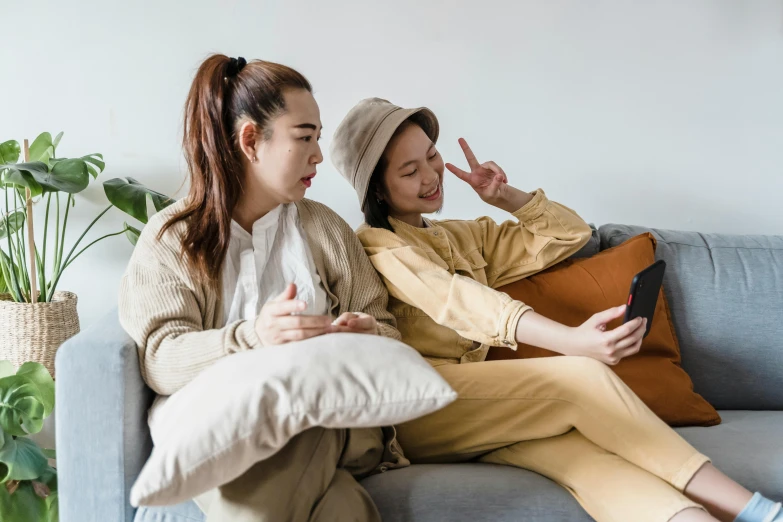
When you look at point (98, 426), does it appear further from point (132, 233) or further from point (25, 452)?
point (132, 233)

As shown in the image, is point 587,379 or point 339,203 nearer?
point 587,379

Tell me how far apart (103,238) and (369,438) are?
1.25 meters

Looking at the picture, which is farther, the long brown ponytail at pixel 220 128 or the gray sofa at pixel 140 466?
the long brown ponytail at pixel 220 128

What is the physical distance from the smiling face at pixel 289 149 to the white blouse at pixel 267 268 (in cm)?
10

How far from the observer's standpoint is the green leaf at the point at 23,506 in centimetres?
181

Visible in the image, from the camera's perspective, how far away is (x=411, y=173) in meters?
1.78

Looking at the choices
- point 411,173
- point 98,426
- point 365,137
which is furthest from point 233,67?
point 98,426

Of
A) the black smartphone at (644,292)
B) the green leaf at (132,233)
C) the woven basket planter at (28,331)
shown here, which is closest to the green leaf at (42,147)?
the green leaf at (132,233)

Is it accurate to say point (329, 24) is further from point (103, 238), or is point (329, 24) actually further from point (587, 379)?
point (587, 379)

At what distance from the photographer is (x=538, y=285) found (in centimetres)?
191

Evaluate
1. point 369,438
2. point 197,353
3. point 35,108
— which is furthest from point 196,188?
point 35,108

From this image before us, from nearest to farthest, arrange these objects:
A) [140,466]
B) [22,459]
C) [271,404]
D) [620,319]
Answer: [271,404], [140,466], [22,459], [620,319]

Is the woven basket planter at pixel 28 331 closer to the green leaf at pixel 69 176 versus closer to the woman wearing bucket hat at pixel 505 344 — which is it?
the green leaf at pixel 69 176

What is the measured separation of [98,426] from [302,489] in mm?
398
